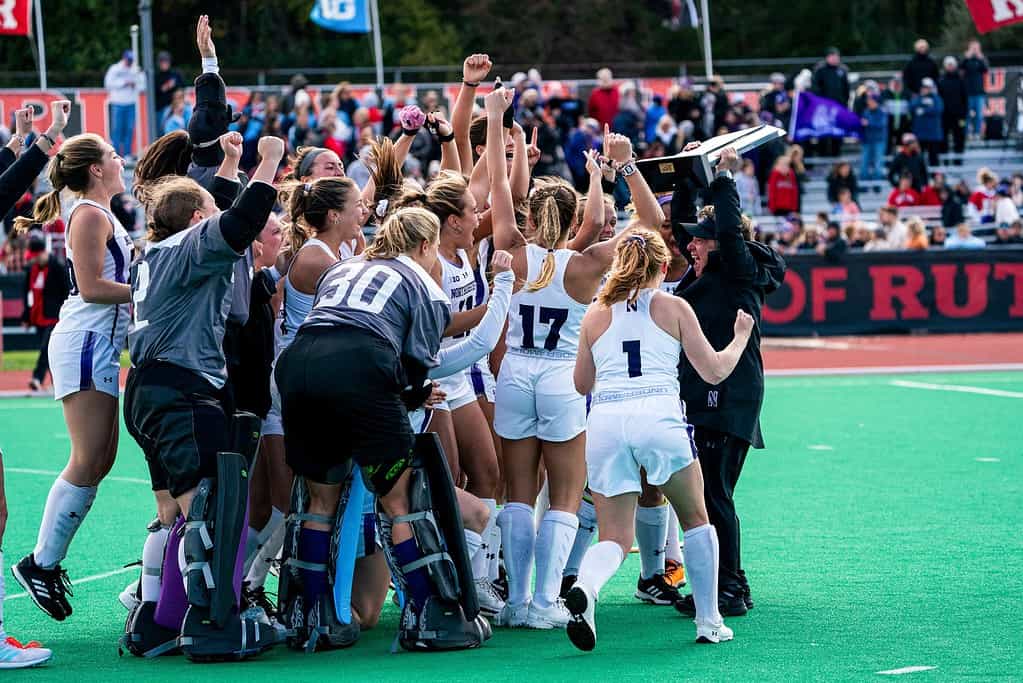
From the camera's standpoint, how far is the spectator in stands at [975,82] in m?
29.1

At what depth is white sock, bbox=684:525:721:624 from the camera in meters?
6.75

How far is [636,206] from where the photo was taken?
7816 millimetres

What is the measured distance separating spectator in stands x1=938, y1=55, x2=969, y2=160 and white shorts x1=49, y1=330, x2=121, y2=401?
2396 centimetres

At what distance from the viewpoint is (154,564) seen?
6.98 m

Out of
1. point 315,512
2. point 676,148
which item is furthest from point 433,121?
point 676,148

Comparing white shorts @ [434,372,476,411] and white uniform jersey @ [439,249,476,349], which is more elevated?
white uniform jersey @ [439,249,476,349]

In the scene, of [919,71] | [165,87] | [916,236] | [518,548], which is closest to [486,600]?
[518,548]

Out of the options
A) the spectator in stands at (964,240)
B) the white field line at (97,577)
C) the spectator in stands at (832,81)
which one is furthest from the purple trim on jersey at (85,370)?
the spectator in stands at (832,81)

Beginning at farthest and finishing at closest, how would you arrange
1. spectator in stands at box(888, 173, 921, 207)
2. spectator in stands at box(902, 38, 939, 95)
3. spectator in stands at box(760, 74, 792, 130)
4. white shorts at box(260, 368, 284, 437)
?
spectator in stands at box(902, 38, 939, 95) → spectator in stands at box(760, 74, 792, 130) → spectator in stands at box(888, 173, 921, 207) → white shorts at box(260, 368, 284, 437)

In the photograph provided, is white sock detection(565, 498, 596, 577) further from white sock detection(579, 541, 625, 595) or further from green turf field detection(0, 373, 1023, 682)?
white sock detection(579, 541, 625, 595)

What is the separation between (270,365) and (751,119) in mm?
20472

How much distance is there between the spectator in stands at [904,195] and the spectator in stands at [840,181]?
0.75 m

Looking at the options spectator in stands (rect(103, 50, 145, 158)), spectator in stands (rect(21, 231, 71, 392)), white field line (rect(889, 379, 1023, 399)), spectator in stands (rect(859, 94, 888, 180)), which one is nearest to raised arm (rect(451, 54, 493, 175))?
white field line (rect(889, 379, 1023, 399))

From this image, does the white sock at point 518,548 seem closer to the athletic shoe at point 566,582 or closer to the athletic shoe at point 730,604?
the athletic shoe at point 566,582
